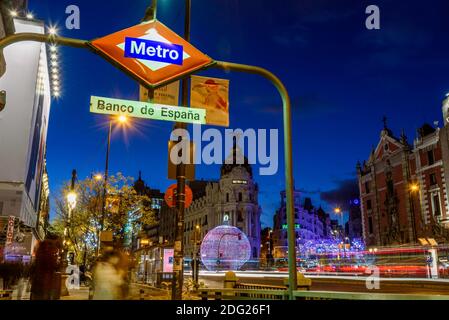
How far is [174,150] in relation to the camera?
419 inches

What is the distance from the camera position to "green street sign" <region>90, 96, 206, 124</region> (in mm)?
7473

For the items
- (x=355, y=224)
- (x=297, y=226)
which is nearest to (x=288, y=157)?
(x=297, y=226)

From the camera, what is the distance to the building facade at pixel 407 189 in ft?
162

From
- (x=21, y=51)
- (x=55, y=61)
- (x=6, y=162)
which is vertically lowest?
(x=6, y=162)

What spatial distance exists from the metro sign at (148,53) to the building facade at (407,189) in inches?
1787

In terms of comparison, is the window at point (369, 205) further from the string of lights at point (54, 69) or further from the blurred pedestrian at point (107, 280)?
the blurred pedestrian at point (107, 280)

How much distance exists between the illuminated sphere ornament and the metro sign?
68.9m

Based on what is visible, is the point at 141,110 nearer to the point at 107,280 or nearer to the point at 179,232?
the point at 107,280

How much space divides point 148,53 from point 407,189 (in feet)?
182

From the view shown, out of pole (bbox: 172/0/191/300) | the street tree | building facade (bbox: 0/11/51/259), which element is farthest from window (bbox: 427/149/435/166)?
pole (bbox: 172/0/191/300)
